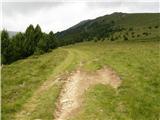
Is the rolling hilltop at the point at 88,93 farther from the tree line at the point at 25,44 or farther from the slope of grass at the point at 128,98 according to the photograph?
the tree line at the point at 25,44

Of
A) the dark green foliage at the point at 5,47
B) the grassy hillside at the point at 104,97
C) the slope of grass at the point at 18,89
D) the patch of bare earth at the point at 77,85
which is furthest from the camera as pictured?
the dark green foliage at the point at 5,47

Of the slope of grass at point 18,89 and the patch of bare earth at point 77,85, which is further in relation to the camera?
the slope of grass at point 18,89

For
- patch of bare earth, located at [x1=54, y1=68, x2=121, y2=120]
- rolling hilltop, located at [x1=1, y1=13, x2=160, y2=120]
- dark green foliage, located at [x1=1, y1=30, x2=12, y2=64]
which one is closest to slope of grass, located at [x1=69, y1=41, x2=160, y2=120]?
rolling hilltop, located at [x1=1, y1=13, x2=160, y2=120]

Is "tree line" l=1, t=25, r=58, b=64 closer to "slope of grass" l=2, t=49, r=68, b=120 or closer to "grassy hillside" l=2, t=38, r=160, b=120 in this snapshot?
"slope of grass" l=2, t=49, r=68, b=120

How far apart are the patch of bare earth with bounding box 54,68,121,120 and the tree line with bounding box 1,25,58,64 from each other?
55.5 metres

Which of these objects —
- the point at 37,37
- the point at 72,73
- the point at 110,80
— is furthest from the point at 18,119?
the point at 37,37

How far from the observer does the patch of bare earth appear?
2261 cm

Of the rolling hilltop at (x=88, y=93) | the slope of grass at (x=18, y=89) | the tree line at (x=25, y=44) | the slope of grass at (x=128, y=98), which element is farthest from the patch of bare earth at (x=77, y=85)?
the tree line at (x=25, y=44)

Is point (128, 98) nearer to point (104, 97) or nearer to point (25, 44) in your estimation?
point (104, 97)

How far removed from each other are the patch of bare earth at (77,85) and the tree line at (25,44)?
55538mm

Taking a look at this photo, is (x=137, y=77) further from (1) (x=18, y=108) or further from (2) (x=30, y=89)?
(1) (x=18, y=108)

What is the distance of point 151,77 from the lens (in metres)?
31.8

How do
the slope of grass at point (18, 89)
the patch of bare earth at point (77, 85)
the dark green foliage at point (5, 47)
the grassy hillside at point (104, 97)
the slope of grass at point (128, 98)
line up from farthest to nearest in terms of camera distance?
the dark green foliage at point (5, 47) → the slope of grass at point (18, 89) → the patch of bare earth at point (77, 85) → the grassy hillside at point (104, 97) → the slope of grass at point (128, 98)

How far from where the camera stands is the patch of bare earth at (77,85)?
22.6 meters
